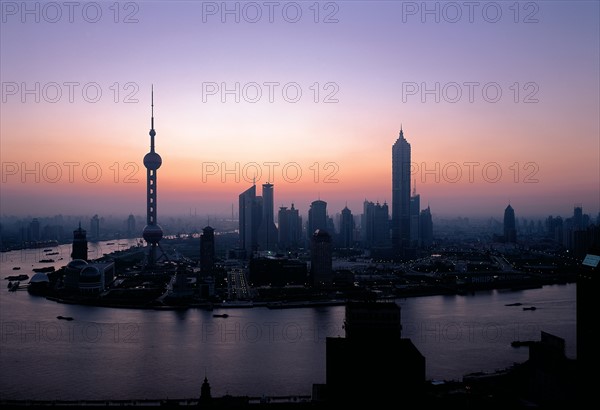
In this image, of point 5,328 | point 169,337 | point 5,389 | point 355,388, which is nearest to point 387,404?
point 355,388

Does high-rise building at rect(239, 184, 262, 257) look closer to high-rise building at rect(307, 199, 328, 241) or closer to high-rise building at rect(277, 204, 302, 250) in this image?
high-rise building at rect(277, 204, 302, 250)

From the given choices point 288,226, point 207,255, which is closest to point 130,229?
point 288,226

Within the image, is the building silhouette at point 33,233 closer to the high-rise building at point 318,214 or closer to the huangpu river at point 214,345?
the high-rise building at point 318,214

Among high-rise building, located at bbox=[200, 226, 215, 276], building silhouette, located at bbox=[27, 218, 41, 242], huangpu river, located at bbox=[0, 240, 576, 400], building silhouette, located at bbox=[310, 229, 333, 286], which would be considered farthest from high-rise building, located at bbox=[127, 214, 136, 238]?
huangpu river, located at bbox=[0, 240, 576, 400]

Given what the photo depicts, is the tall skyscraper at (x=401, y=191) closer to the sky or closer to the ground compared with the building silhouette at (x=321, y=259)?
closer to the sky

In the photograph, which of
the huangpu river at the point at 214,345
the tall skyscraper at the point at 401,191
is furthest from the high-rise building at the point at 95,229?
the huangpu river at the point at 214,345

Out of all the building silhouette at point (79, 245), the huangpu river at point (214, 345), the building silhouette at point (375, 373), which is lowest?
the huangpu river at point (214, 345)

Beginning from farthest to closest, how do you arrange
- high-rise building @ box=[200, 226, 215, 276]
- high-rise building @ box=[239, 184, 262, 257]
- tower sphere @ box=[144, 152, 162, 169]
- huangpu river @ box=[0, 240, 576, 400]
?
high-rise building @ box=[239, 184, 262, 257]
tower sphere @ box=[144, 152, 162, 169]
high-rise building @ box=[200, 226, 215, 276]
huangpu river @ box=[0, 240, 576, 400]

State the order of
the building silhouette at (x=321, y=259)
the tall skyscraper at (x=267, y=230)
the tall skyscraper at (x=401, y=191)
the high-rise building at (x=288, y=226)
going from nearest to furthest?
the building silhouette at (x=321, y=259) → the tall skyscraper at (x=401, y=191) → the tall skyscraper at (x=267, y=230) → the high-rise building at (x=288, y=226)
